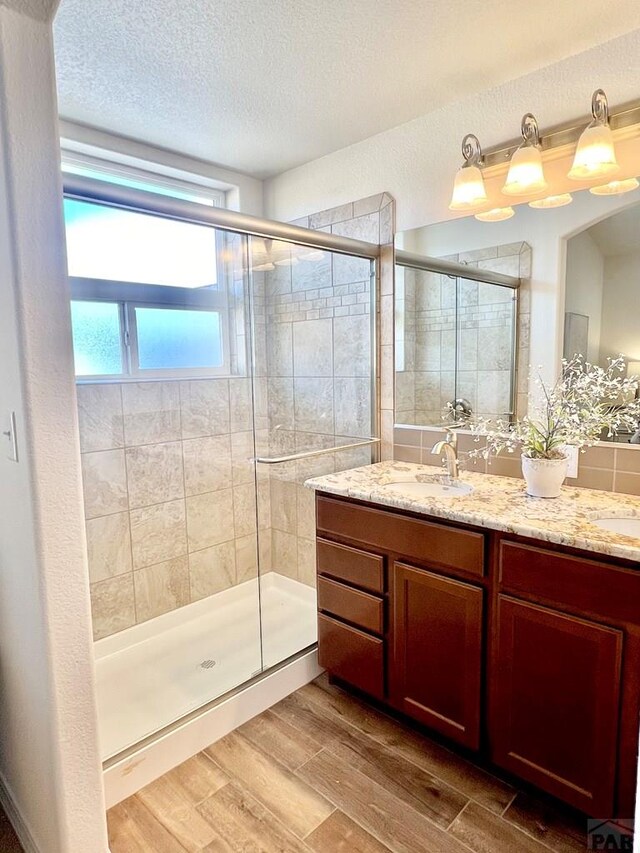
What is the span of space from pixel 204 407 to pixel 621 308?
2004 millimetres

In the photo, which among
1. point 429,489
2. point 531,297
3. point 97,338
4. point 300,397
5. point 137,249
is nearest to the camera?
point 531,297

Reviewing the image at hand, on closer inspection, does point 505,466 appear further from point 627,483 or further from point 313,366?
point 313,366

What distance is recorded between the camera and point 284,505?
9.96 feet

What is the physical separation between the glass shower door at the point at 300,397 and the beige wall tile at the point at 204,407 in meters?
0.20

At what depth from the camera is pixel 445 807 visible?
1.64 metres

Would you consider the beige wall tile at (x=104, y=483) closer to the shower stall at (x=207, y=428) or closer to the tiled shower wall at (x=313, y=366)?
the shower stall at (x=207, y=428)

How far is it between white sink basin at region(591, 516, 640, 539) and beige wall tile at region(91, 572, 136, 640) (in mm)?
2154

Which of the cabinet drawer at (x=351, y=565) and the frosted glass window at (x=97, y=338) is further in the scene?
the frosted glass window at (x=97, y=338)

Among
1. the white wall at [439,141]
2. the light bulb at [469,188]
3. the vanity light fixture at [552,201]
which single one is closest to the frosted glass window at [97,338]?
the white wall at [439,141]

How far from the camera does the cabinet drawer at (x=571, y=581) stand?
1368 millimetres

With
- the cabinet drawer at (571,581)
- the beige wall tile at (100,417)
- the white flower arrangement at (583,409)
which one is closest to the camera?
the cabinet drawer at (571,581)

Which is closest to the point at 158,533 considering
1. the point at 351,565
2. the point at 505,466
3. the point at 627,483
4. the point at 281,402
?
the point at 281,402

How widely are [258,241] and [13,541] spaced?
5.66 ft

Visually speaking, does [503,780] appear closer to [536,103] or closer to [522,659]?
[522,659]
